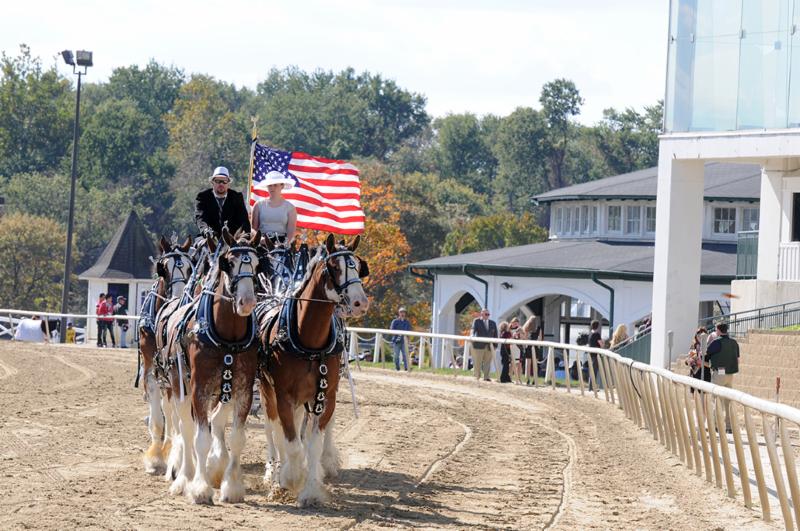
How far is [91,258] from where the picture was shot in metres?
83.1

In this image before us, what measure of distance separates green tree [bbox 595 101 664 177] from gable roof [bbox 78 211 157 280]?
51.0m

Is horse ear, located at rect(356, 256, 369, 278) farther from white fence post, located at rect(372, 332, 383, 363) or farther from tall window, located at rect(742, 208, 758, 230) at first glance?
tall window, located at rect(742, 208, 758, 230)

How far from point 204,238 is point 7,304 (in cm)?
5694

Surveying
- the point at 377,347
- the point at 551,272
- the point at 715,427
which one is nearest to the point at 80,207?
the point at 551,272

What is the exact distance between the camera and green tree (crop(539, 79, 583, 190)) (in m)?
106

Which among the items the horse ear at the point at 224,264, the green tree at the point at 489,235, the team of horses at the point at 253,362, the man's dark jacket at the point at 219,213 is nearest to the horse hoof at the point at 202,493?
the team of horses at the point at 253,362

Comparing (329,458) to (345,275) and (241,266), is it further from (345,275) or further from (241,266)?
(241,266)

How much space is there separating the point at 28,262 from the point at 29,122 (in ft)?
98.1

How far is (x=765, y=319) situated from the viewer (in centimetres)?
3005

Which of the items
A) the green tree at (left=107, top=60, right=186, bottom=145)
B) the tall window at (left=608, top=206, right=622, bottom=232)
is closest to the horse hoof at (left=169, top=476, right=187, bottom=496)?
the tall window at (left=608, top=206, right=622, bottom=232)

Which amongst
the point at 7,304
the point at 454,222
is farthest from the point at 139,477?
the point at 454,222

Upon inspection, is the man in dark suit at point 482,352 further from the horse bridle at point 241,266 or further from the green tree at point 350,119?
the green tree at point 350,119

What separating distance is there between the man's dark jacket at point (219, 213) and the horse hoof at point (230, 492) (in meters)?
3.30

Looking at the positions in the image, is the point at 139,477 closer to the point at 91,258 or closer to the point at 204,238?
the point at 204,238
